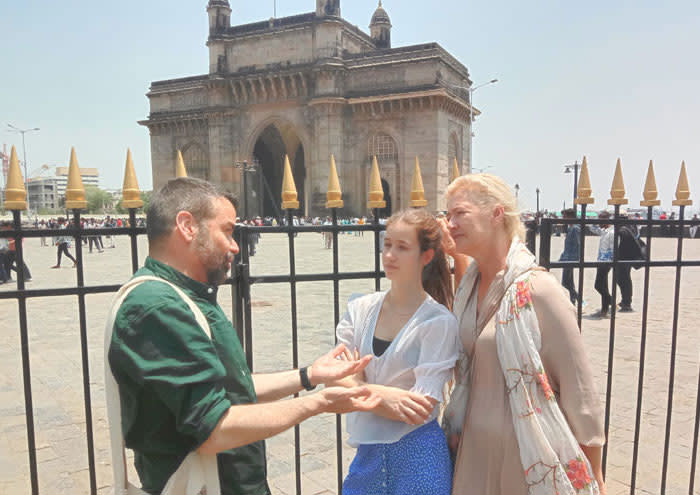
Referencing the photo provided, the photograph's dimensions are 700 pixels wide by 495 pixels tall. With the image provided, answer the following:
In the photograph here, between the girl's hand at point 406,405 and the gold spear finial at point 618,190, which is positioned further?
the gold spear finial at point 618,190

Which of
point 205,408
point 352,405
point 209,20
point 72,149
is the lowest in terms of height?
point 352,405

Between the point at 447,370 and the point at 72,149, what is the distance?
1713mm

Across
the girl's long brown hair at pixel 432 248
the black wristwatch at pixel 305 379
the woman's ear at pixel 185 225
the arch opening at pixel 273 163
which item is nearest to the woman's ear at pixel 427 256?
the girl's long brown hair at pixel 432 248

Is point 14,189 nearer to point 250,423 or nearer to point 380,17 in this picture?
point 250,423

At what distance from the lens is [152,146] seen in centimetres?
4262

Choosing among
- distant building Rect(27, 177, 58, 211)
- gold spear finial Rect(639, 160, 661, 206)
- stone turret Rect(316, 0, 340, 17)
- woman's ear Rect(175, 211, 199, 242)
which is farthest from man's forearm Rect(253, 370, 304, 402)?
distant building Rect(27, 177, 58, 211)

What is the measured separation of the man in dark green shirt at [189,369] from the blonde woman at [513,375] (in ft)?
1.56

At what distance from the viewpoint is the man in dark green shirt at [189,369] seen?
1343 millimetres

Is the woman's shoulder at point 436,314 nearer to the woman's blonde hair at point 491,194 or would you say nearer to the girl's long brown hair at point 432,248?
the girl's long brown hair at point 432,248

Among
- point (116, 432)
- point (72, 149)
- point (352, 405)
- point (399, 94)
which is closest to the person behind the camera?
point (116, 432)

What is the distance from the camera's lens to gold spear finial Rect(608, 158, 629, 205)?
2.70 m

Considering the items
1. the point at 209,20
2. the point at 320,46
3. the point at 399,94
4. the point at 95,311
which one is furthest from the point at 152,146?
the point at 95,311

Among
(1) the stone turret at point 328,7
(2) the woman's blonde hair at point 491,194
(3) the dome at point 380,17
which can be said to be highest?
(3) the dome at point 380,17

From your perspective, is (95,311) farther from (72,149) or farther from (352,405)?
(352,405)
